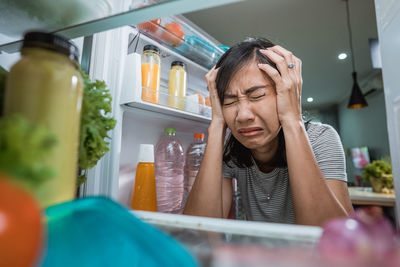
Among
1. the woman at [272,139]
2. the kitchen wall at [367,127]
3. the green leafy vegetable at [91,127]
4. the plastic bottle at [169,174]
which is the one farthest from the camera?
the kitchen wall at [367,127]

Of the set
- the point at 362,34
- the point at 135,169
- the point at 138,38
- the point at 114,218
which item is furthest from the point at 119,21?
the point at 362,34

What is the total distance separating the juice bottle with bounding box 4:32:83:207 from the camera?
24cm

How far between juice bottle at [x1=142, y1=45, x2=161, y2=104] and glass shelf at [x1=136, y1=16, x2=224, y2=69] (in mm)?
116

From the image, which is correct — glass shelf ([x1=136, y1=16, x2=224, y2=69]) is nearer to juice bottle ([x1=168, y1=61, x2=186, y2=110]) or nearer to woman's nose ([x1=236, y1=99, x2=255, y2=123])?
juice bottle ([x1=168, y1=61, x2=186, y2=110])

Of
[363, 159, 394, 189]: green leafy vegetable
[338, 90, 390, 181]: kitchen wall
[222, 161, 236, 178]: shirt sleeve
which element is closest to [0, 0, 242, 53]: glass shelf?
[222, 161, 236, 178]: shirt sleeve

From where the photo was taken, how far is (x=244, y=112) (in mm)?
878

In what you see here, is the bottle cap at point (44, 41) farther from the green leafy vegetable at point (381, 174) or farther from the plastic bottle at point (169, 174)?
the green leafy vegetable at point (381, 174)

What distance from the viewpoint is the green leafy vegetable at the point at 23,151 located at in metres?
0.19

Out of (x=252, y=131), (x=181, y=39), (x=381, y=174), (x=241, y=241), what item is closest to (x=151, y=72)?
(x=181, y=39)

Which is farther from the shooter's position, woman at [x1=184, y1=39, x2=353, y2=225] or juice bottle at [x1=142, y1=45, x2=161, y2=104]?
juice bottle at [x1=142, y1=45, x2=161, y2=104]

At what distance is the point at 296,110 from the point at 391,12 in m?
0.39

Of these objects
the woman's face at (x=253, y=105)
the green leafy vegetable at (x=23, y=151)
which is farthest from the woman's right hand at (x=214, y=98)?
the green leafy vegetable at (x=23, y=151)

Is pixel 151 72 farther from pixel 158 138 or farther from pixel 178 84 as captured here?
pixel 158 138

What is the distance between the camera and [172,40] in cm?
117
